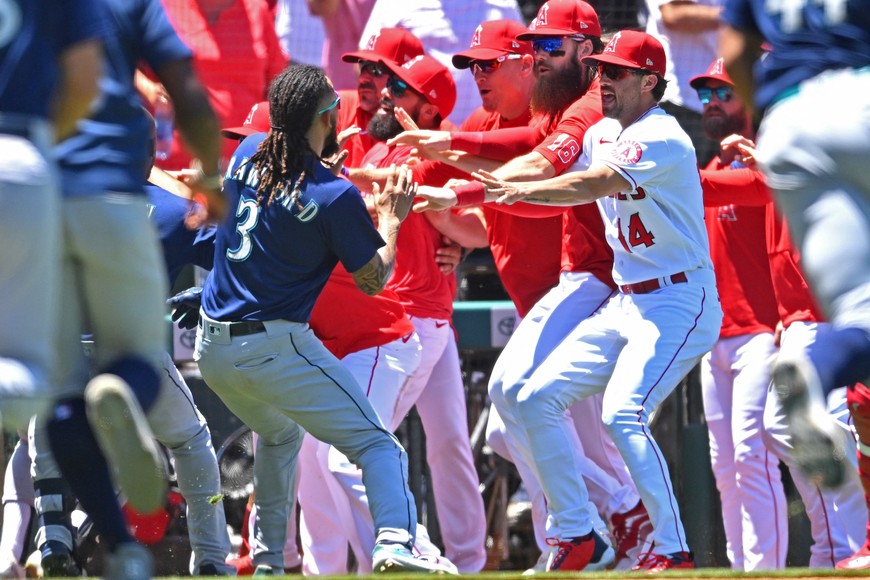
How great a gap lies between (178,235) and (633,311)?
75.2 inches

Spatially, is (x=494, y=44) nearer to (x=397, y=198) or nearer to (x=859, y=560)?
(x=397, y=198)

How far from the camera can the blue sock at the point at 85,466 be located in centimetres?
418

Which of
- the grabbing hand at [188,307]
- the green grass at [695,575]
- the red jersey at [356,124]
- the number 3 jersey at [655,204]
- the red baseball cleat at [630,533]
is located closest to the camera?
the green grass at [695,575]

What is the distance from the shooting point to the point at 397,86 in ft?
24.4

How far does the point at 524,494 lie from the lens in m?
8.67

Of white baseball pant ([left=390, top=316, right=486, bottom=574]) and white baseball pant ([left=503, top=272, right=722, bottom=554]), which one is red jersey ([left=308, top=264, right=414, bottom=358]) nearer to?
white baseball pant ([left=390, top=316, right=486, bottom=574])

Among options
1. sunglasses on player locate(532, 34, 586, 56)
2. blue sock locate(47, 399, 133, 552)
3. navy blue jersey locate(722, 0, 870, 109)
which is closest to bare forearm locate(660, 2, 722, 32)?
sunglasses on player locate(532, 34, 586, 56)

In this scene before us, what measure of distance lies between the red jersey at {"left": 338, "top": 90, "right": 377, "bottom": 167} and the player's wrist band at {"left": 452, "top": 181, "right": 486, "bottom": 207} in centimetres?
140

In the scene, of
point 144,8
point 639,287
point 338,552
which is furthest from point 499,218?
point 144,8

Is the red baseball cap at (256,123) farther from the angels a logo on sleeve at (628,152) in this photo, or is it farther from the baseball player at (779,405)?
the baseball player at (779,405)

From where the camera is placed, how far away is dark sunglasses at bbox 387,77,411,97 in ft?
24.4

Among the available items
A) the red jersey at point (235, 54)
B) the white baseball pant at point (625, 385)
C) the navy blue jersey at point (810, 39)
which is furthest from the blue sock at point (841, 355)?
the red jersey at point (235, 54)

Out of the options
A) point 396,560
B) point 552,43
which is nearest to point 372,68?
point 552,43

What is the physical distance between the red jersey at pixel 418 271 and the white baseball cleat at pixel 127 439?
11.4 ft
